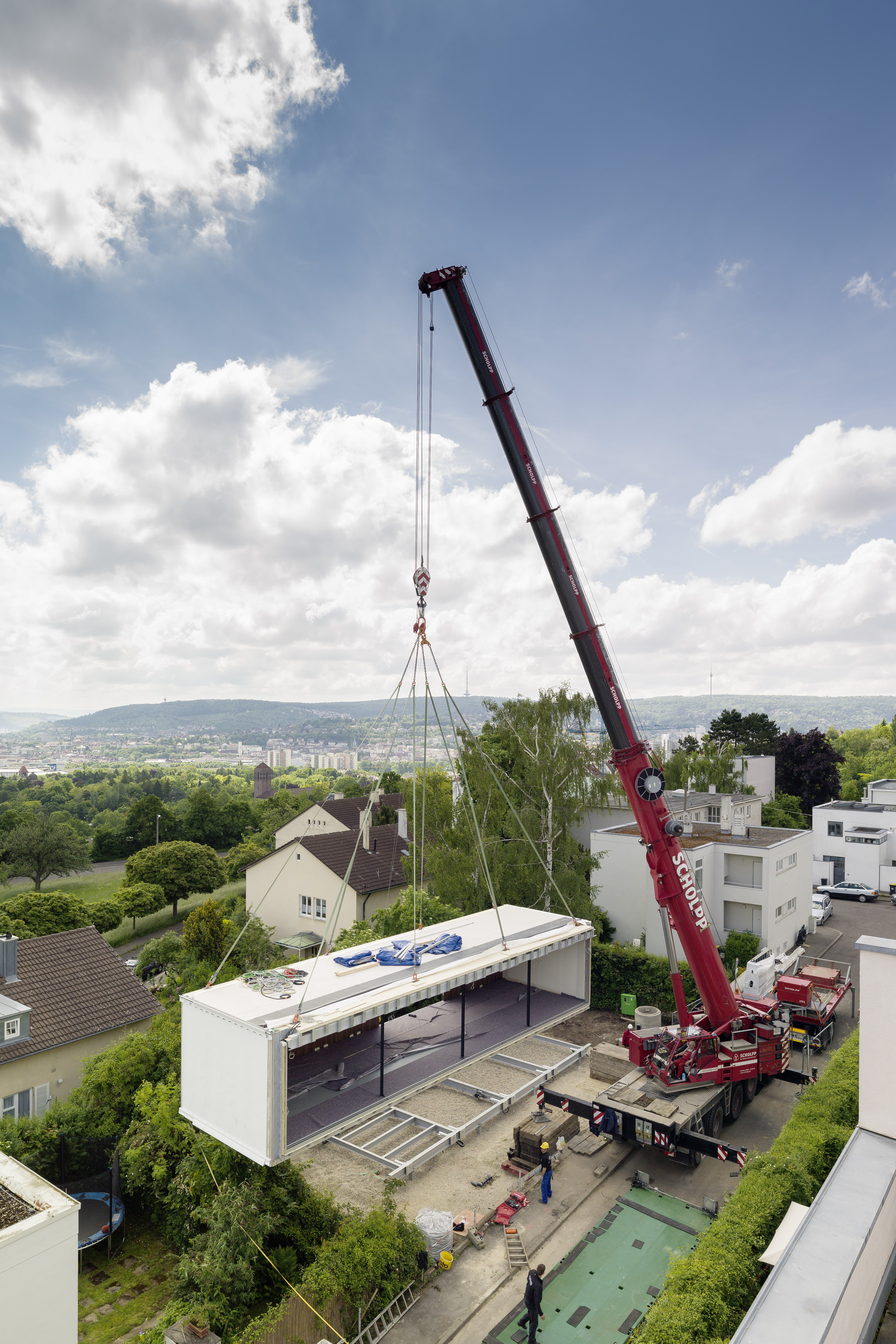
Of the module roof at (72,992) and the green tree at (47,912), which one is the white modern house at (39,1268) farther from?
the green tree at (47,912)

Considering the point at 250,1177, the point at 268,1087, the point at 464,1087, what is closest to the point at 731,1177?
the point at 464,1087

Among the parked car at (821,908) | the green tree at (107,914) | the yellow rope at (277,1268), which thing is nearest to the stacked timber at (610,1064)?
the yellow rope at (277,1268)

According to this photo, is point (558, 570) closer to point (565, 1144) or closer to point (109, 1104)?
point (565, 1144)

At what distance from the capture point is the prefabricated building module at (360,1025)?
949 cm

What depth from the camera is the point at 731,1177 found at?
51.2ft

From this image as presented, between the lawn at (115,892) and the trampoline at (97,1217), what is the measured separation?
2764cm

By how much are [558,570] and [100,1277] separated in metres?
16.3

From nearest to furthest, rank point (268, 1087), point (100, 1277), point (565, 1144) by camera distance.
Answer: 1. point (268, 1087)
2. point (100, 1277)
3. point (565, 1144)

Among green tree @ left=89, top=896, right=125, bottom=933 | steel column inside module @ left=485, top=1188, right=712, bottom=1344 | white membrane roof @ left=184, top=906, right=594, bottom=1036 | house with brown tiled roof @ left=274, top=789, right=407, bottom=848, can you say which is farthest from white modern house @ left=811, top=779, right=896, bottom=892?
green tree @ left=89, top=896, right=125, bottom=933

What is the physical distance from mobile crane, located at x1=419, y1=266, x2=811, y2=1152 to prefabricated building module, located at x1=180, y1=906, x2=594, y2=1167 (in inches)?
95.2

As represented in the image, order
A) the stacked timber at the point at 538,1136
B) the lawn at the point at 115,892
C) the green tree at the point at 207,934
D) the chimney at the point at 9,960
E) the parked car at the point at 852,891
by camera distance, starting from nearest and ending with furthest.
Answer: the stacked timber at the point at 538,1136 → the chimney at the point at 9,960 → the green tree at the point at 207,934 → the parked car at the point at 852,891 → the lawn at the point at 115,892

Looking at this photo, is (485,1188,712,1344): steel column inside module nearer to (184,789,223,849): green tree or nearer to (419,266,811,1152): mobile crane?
(419,266,811,1152): mobile crane

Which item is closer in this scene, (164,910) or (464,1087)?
(464,1087)

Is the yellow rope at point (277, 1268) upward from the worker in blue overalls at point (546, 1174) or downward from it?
upward
